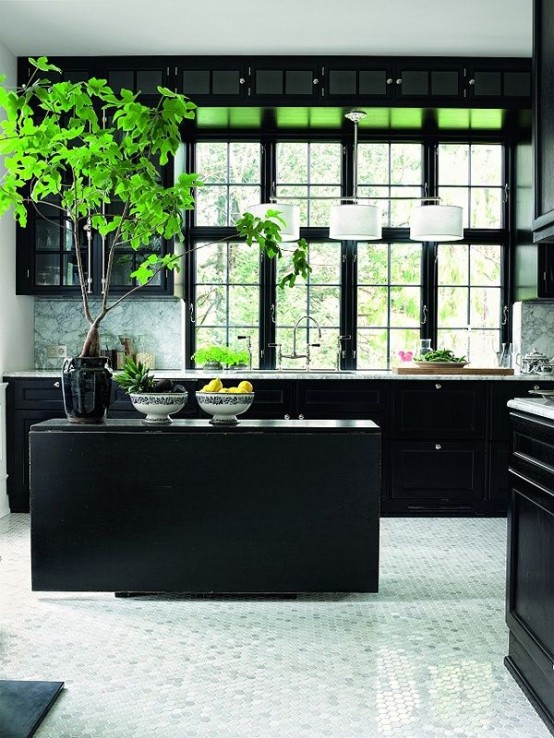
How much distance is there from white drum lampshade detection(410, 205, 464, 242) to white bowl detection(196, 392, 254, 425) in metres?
A: 2.06

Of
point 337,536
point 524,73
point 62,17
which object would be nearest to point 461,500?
point 337,536

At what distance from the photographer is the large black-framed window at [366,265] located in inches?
252

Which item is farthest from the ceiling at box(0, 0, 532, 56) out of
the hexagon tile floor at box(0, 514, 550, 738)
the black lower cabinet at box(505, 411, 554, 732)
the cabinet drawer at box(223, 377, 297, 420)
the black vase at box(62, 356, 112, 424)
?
the hexagon tile floor at box(0, 514, 550, 738)

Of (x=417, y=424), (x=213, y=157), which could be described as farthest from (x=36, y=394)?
(x=417, y=424)

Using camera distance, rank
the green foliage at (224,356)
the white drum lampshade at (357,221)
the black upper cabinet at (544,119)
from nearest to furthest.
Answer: the black upper cabinet at (544,119) → the white drum lampshade at (357,221) → the green foliage at (224,356)

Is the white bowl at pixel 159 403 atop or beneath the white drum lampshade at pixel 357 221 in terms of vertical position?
beneath

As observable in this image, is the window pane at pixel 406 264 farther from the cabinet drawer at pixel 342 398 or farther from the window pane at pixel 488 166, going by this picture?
the cabinet drawer at pixel 342 398

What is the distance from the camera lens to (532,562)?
276 cm

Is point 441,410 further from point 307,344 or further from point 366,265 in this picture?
point 366,265

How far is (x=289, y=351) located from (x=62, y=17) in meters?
2.72

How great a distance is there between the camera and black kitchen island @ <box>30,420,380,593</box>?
12.5 ft

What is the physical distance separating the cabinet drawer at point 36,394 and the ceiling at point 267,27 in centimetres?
223

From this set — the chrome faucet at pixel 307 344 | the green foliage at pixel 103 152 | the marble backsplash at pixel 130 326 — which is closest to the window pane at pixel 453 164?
the chrome faucet at pixel 307 344

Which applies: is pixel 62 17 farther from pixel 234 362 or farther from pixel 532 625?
pixel 532 625
